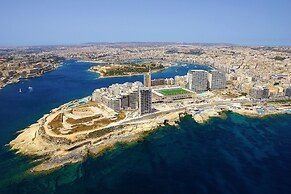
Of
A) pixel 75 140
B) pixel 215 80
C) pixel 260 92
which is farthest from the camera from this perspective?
pixel 215 80

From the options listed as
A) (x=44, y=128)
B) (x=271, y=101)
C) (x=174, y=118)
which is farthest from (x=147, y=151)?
(x=271, y=101)

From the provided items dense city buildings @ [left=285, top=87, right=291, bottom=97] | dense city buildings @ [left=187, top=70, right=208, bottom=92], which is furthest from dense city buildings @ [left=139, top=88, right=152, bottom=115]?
dense city buildings @ [left=285, top=87, right=291, bottom=97]

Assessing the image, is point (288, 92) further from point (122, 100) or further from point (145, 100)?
point (122, 100)

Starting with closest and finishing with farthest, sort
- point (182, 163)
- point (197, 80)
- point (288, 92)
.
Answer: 1. point (182, 163)
2. point (288, 92)
3. point (197, 80)

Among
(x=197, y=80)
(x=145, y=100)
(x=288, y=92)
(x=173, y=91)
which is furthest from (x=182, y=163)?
(x=288, y=92)

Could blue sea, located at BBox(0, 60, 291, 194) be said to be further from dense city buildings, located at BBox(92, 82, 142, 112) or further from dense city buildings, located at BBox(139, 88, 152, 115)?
dense city buildings, located at BBox(92, 82, 142, 112)

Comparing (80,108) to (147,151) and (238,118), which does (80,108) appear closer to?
(147,151)
